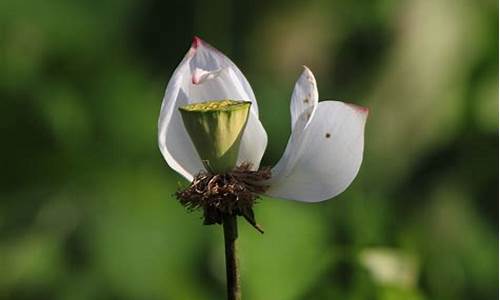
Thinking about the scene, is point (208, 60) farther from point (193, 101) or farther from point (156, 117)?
point (156, 117)

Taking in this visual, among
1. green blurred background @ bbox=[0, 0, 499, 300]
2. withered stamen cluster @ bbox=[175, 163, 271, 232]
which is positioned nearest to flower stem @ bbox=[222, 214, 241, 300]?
withered stamen cluster @ bbox=[175, 163, 271, 232]

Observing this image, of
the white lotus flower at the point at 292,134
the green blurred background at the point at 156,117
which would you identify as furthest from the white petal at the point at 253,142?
the green blurred background at the point at 156,117

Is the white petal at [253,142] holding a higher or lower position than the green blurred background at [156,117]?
higher

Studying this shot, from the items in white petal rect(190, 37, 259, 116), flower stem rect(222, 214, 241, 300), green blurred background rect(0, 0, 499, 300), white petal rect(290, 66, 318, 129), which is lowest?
green blurred background rect(0, 0, 499, 300)

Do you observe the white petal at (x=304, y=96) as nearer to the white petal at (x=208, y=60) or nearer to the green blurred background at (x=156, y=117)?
the white petal at (x=208, y=60)

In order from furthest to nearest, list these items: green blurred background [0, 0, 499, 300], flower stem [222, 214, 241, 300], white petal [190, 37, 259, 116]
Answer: green blurred background [0, 0, 499, 300], white petal [190, 37, 259, 116], flower stem [222, 214, 241, 300]

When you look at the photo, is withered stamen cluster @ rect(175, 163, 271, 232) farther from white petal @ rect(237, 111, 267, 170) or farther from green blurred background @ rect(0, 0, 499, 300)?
green blurred background @ rect(0, 0, 499, 300)

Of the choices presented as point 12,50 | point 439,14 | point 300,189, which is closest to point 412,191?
point 439,14

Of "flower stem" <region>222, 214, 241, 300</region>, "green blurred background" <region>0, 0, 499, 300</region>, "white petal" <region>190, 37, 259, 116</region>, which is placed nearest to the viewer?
"flower stem" <region>222, 214, 241, 300</region>

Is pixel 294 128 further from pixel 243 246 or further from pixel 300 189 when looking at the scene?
pixel 243 246
